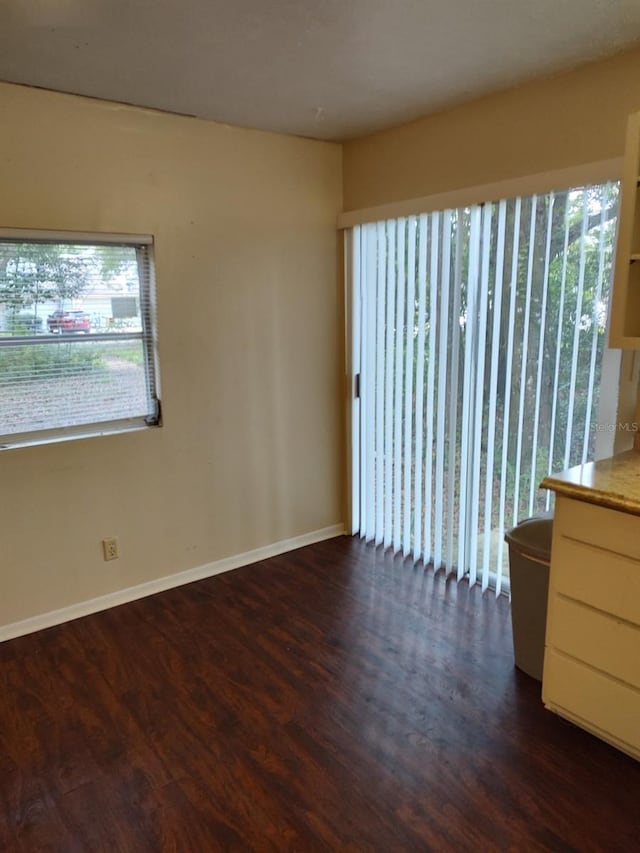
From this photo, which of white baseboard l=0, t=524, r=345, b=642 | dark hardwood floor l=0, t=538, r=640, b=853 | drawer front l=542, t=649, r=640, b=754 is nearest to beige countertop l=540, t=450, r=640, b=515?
drawer front l=542, t=649, r=640, b=754

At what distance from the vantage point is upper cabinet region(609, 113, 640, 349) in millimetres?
2000

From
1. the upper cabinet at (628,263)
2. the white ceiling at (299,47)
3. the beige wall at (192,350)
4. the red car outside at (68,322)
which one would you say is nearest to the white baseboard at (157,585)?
the beige wall at (192,350)

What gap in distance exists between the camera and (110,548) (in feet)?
9.71

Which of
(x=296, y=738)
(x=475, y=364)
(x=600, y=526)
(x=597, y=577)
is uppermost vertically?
(x=475, y=364)

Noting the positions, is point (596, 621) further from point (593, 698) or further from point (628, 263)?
point (628, 263)

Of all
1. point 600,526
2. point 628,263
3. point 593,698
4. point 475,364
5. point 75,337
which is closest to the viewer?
point 600,526

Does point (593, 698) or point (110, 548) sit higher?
point (110, 548)

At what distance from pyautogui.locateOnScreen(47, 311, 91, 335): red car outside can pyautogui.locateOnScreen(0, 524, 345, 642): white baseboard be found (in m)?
1.35

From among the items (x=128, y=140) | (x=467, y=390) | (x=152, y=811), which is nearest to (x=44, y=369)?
(x=128, y=140)

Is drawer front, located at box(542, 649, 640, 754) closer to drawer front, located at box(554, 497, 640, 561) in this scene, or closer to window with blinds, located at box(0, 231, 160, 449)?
drawer front, located at box(554, 497, 640, 561)

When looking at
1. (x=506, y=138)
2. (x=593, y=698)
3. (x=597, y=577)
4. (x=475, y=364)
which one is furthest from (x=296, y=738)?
(x=506, y=138)

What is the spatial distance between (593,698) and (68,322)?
104 inches

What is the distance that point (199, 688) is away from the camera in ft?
7.57

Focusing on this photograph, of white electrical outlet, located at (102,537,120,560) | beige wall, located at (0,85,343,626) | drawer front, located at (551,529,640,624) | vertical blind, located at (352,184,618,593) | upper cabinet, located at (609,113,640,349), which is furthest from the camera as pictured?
white electrical outlet, located at (102,537,120,560)
